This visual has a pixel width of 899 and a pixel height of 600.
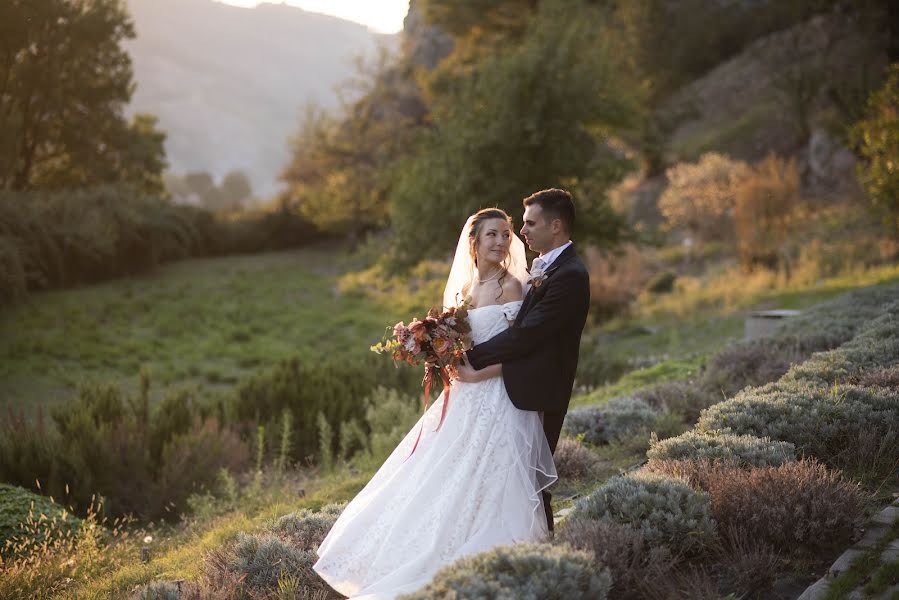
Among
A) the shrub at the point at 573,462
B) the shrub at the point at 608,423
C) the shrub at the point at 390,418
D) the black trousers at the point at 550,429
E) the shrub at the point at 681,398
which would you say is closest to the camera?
the black trousers at the point at 550,429

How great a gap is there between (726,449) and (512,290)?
1.66 meters

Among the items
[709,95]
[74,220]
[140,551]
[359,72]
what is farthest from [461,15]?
[140,551]

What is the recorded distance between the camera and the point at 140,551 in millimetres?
6012

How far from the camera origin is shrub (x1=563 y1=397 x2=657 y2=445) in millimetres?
7238

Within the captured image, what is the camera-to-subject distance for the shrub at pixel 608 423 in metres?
7.24

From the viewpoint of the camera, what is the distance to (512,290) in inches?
175

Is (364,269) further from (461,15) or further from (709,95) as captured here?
(709,95)

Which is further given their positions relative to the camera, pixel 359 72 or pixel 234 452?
pixel 359 72

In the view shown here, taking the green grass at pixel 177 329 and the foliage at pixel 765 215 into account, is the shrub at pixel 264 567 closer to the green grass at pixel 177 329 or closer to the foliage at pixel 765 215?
the green grass at pixel 177 329

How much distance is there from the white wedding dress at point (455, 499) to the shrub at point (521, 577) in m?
0.70

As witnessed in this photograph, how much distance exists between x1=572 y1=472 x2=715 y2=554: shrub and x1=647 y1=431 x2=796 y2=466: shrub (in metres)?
0.67

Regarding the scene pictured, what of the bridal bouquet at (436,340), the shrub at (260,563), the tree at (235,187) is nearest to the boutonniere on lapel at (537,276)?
the bridal bouquet at (436,340)

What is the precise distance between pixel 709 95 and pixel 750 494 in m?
35.9

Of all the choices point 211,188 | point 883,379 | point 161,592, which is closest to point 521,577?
point 161,592
